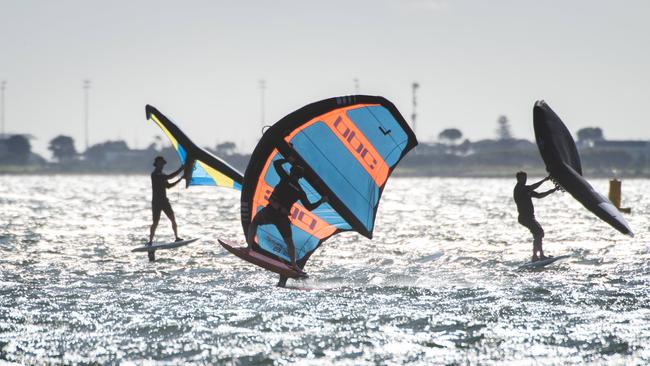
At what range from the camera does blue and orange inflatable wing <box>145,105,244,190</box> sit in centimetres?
1523

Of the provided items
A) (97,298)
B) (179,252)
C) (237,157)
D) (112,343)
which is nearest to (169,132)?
(179,252)

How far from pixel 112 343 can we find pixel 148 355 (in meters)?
0.62

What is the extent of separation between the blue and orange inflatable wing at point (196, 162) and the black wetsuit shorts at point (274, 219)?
307cm

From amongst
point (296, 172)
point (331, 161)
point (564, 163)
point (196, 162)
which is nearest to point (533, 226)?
point (564, 163)

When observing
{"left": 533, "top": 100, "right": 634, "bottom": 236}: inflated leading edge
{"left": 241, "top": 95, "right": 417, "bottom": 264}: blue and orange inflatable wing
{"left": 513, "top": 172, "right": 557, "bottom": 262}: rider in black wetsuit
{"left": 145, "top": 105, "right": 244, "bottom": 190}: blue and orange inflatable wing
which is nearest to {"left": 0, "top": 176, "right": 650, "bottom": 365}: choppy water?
{"left": 513, "top": 172, "right": 557, "bottom": 262}: rider in black wetsuit

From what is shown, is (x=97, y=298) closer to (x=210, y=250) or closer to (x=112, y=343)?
(x=112, y=343)

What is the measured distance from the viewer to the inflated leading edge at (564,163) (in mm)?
11768

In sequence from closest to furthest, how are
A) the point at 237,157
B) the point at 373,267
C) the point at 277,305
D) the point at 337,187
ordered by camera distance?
the point at 277,305
the point at 337,187
the point at 373,267
the point at 237,157

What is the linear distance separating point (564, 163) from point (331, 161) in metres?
3.25

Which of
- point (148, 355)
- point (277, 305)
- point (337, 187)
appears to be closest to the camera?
point (148, 355)

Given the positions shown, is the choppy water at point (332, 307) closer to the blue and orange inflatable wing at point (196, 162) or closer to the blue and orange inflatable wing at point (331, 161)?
the blue and orange inflatable wing at point (331, 161)

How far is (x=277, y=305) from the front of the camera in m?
10.9

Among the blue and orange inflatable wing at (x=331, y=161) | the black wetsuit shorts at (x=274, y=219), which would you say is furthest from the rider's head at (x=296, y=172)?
the black wetsuit shorts at (x=274, y=219)

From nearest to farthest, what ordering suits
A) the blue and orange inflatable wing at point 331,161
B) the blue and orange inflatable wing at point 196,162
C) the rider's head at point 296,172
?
the rider's head at point 296,172
the blue and orange inflatable wing at point 331,161
the blue and orange inflatable wing at point 196,162
